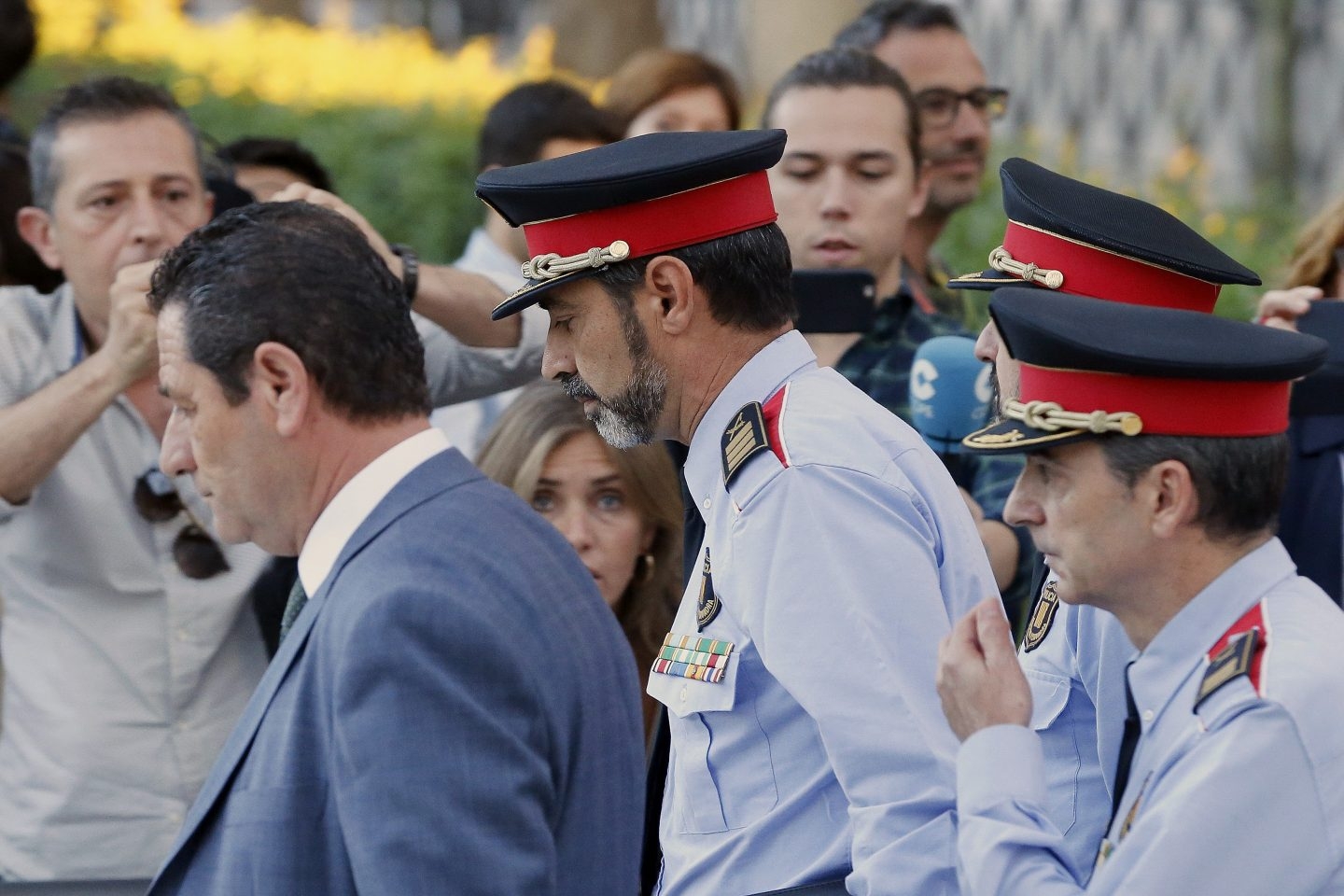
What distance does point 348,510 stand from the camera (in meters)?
2.13

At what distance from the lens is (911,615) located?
6.76 feet

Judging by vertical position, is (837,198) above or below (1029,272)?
below

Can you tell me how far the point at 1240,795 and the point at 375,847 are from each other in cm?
87

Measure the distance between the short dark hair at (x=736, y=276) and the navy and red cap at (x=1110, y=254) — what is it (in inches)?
12.5

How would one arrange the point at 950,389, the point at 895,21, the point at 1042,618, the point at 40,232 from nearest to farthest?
1. the point at 1042,618
2. the point at 950,389
3. the point at 40,232
4. the point at 895,21

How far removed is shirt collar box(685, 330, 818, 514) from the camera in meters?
2.29

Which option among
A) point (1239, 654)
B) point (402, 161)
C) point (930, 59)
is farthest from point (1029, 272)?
point (402, 161)

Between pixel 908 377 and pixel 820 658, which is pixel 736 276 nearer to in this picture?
pixel 820 658

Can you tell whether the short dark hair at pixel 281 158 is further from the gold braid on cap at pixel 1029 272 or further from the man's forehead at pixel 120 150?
the gold braid on cap at pixel 1029 272

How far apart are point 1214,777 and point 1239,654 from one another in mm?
145

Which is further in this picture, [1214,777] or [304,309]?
[304,309]

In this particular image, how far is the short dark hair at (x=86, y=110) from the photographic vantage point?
350cm

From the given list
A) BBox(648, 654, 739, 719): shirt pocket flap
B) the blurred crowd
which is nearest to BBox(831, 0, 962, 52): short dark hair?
the blurred crowd

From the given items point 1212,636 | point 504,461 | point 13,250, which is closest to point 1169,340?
point 1212,636
